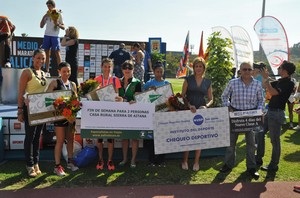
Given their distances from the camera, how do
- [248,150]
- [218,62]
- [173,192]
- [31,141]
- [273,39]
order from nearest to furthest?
[173,192]
[31,141]
[248,150]
[218,62]
[273,39]

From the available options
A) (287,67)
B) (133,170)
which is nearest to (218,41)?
(287,67)

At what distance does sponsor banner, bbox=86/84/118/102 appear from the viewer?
5059 mm

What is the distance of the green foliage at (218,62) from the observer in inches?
290

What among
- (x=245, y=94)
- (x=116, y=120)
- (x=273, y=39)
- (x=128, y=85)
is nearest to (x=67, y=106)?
(x=116, y=120)

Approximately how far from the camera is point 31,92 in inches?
189

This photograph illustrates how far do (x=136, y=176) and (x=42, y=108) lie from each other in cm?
185

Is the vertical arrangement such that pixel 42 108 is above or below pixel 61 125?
Answer: above

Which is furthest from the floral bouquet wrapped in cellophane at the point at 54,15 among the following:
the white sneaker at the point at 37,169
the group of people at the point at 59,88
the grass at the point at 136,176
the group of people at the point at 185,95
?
the white sneaker at the point at 37,169

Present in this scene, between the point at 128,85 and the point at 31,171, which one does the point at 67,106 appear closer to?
the point at 128,85

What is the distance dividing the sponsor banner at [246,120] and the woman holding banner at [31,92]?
121 inches

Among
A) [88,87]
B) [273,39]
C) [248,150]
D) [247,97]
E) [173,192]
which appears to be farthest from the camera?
[273,39]

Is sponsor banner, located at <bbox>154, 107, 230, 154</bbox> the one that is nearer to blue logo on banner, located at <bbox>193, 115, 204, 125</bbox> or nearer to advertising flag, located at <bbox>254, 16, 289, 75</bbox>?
blue logo on banner, located at <bbox>193, 115, 204, 125</bbox>

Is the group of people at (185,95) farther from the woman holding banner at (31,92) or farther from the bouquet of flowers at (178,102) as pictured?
the bouquet of flowers at (178,102)

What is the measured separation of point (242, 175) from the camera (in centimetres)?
541
